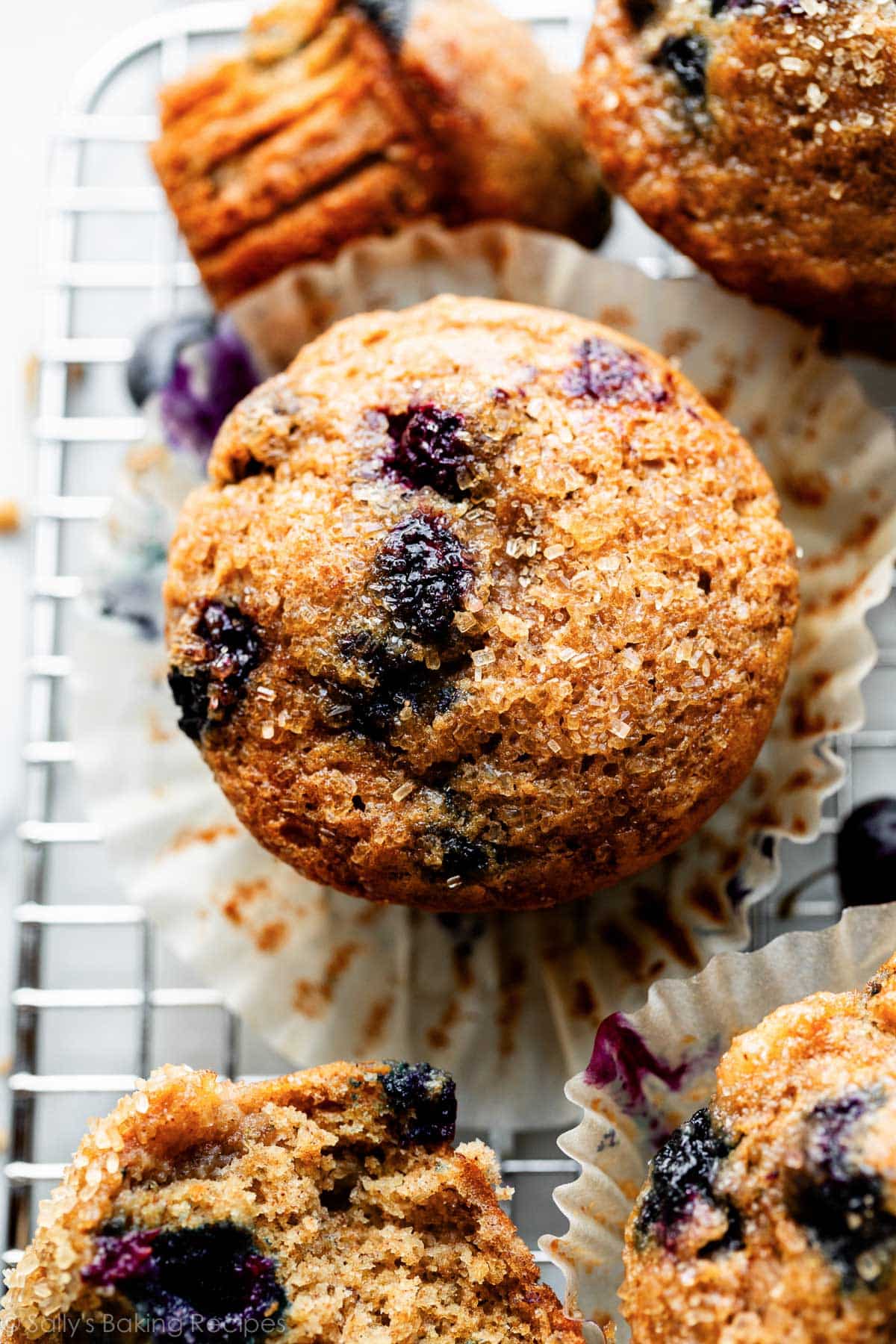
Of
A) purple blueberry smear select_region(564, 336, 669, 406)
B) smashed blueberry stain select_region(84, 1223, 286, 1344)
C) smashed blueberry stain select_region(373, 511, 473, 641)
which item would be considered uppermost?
purple blueberry smear select_region(564, 336, 669, 406)

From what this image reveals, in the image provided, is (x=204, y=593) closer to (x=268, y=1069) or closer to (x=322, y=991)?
(x=322, y=991)

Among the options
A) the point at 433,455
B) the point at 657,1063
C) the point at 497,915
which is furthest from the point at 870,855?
the point at 433,455

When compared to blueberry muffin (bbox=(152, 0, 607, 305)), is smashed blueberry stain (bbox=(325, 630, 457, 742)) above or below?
below

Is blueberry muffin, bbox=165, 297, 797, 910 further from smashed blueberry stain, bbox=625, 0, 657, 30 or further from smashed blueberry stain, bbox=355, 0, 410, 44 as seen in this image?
smashed blueberry stain, bbox=355, 0, 410, 44

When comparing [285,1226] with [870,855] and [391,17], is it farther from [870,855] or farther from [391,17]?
[391,17]

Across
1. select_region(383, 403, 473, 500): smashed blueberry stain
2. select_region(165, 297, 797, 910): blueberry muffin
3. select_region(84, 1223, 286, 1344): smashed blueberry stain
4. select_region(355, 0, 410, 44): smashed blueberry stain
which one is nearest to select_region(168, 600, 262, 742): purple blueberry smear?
select_region(165, 297, 797, 910): blueberry muffin

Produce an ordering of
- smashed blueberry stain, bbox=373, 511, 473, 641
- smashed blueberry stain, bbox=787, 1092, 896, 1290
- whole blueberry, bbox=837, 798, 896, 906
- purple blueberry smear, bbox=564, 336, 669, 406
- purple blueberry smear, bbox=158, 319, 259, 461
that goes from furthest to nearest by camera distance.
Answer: purple blueberry smear, bbox=158, 319, 259, 461, whole blueberry, bbox=837, 798, 896, 906, purple blueberry smear, bbox=564, 336, 669, 406, smashed blueberry stain, bbox=373, 511, 473, 641, smashed blueberry stain, bbox=787, 1092, 896, 1290
